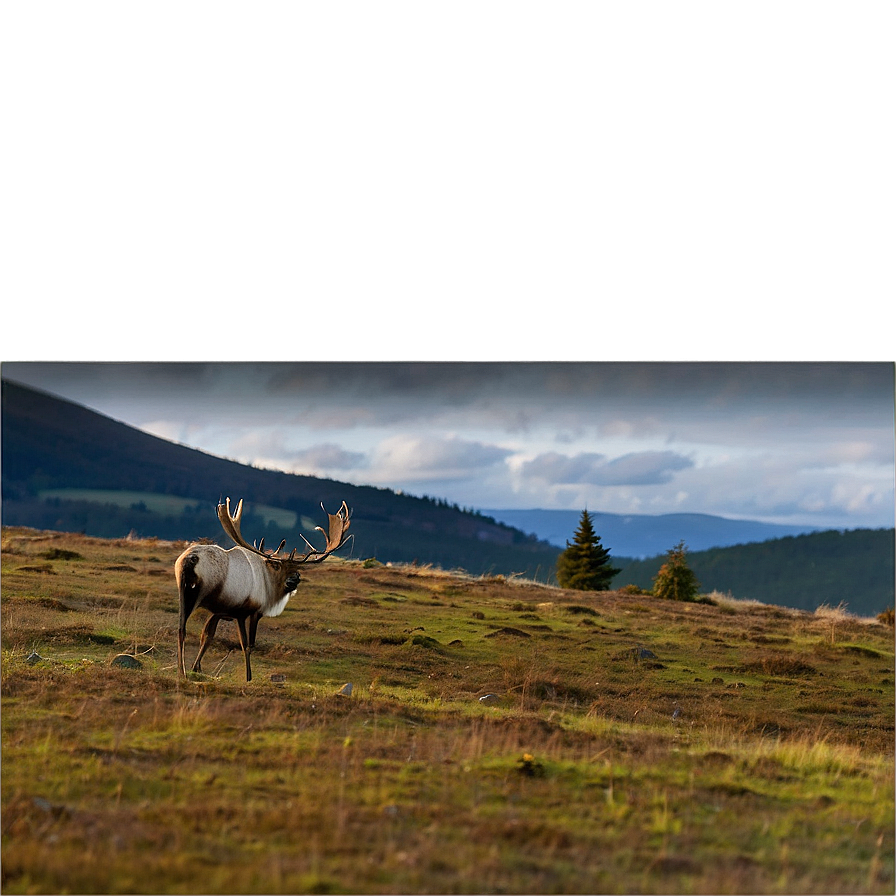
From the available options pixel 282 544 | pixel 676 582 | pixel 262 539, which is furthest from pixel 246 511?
pixel 676 582

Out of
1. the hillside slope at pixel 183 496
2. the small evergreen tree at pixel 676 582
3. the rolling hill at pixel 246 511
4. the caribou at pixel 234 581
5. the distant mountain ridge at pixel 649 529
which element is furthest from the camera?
the small evergreen tree at pixel 676 582

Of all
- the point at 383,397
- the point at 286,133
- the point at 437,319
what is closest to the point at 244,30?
the point at 286,133

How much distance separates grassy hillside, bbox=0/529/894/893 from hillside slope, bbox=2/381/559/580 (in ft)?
14.6

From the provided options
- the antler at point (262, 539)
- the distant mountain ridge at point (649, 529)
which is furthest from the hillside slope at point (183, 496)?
the antler at point (262, 539)

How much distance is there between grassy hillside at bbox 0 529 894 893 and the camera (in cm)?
467

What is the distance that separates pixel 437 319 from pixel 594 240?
2224mm

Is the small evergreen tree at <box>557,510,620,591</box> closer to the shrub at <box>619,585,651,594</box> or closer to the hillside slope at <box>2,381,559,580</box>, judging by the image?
the shrub at <box>619,585,651,594</box>

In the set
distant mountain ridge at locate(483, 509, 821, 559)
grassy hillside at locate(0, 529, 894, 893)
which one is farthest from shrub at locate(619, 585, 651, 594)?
grassy hillside at locate(0, 529, 894, 893)

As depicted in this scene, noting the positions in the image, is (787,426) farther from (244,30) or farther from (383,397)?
(244,30)

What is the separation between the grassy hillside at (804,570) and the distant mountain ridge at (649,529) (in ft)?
4.83

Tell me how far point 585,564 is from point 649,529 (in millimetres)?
4184

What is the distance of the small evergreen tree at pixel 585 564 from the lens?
63.3ft

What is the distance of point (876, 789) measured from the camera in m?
6.38

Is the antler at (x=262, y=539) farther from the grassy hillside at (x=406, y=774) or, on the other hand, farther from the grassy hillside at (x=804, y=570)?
the grassy hillside at (x=804, y=570)
